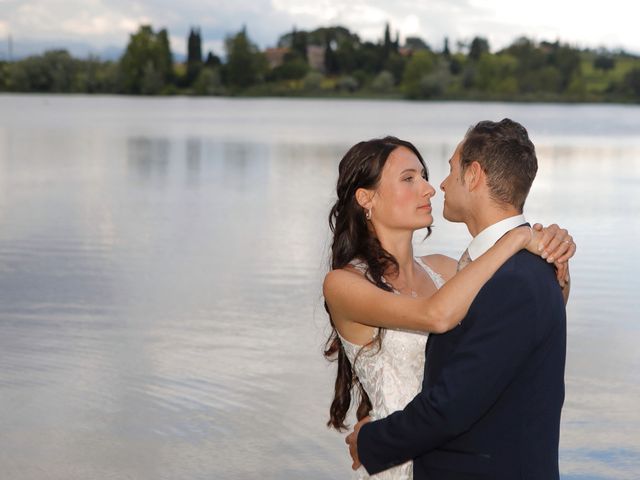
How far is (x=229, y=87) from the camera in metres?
164

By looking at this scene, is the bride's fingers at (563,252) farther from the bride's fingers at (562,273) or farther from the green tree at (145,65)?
the green tree at (145,65)

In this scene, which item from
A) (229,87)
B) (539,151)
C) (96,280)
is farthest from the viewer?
(229,87)

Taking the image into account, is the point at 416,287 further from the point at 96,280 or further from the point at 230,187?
the point at 230,187

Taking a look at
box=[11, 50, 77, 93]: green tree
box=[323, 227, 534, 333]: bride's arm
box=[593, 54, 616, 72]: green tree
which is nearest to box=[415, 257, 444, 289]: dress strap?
box=[323, 227, 534, 333]: bride's arm

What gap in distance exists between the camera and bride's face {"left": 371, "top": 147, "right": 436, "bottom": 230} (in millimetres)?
3436

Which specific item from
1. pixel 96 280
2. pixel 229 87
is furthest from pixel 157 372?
pixel 229 87

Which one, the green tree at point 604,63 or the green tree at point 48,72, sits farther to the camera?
the green tree at point 604,63

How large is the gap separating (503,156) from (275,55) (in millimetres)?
192276

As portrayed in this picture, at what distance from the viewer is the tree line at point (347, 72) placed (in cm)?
15288

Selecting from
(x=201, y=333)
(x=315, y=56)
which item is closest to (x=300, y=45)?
(x=315, y=56)

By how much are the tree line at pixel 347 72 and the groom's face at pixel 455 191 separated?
147583 mm

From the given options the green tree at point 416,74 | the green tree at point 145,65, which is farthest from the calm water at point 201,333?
the green tree at point 145,65

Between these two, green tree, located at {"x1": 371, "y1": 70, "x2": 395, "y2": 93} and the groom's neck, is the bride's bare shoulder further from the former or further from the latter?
green tree, located at {"x1": 371, "y1": 70, "x2": 395, "y2": 93}

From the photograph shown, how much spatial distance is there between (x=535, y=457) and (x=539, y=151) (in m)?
33.3
